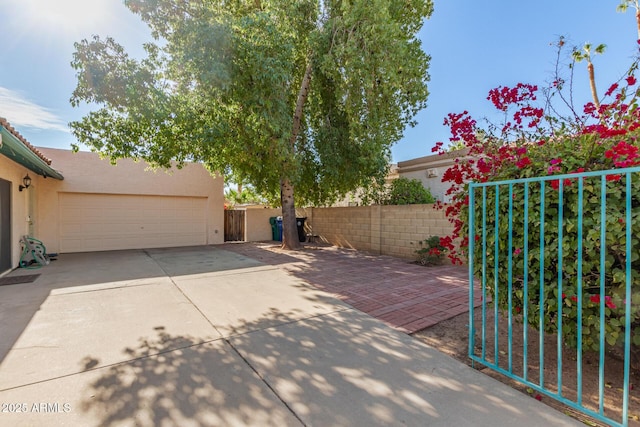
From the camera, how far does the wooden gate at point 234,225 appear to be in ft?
43.4

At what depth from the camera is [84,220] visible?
1030 cm

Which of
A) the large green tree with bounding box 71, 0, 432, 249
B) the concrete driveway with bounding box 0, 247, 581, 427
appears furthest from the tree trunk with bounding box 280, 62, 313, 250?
the concrete driveway with bounding box 0, 247, 581, 427

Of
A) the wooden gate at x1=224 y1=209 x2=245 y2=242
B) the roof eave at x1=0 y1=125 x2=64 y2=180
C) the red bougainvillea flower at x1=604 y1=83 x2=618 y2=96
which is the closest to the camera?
the red bougainvillea flower at x1=604 y1=83 x2=618 y2=96

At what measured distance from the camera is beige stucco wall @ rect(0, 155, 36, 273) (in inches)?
268

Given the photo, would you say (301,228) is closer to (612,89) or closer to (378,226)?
(378,226)

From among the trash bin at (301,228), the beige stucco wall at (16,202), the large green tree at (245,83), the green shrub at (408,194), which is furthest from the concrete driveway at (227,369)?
the trash bin at (301,228)

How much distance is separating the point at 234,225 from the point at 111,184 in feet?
15.5

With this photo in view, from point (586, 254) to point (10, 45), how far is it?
9.76m

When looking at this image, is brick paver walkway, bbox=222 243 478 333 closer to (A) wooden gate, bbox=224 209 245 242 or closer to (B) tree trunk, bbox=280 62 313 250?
(B) tree trunk, bbox=280 62 313 250

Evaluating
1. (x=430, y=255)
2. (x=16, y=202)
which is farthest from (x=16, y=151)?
(x=430, y=255)

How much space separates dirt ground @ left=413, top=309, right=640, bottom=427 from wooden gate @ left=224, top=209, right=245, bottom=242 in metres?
10.9

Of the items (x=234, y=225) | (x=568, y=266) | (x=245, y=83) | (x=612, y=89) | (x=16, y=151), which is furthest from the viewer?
(x=234, y=225)

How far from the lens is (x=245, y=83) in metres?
7.70

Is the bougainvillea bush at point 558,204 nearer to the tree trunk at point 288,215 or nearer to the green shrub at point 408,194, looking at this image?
the green shrub at point 408,194
